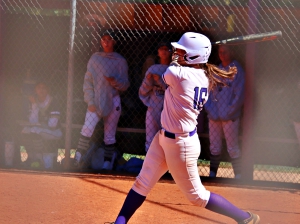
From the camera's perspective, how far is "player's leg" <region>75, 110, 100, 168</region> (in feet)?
25.0

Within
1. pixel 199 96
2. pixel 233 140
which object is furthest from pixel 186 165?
pixel 233 140

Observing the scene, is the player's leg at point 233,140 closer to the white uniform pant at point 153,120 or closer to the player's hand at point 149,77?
the white uniform pant at point 153,120

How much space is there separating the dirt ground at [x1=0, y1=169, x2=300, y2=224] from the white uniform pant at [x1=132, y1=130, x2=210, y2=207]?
980 millimetres

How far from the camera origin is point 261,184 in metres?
7.15

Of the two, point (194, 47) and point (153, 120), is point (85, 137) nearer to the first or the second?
point (153, 120)

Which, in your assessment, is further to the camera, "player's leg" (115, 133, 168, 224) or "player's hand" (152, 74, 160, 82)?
"player's hand" (152, 74, 160, 82)

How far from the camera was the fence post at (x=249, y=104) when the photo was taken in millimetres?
7316

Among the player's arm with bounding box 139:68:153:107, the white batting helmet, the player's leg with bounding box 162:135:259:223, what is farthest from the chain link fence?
the white batting helmet

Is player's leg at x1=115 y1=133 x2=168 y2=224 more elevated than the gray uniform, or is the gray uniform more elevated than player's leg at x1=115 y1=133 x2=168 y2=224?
the gray uniform

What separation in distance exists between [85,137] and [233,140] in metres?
1.97

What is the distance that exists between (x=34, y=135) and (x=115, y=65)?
4.76 ft

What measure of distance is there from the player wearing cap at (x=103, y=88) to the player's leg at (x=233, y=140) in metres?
1.47

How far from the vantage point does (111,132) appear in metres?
7.73

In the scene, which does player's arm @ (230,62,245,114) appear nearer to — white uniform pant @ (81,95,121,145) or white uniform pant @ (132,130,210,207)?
white uniform pant @ (81,95,121,145)
